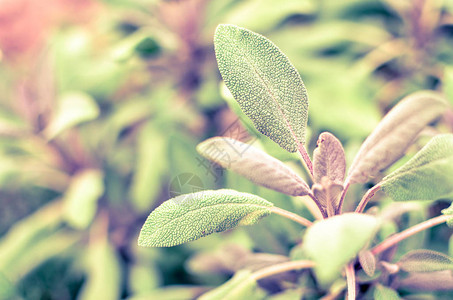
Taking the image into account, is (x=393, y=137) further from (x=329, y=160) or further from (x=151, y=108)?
(x=151, y=108)

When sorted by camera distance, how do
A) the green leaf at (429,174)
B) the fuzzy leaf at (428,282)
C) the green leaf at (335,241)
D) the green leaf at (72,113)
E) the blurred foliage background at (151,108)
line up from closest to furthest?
the green leaf at (335,241), the green leaf at (429,174), the fuzzy leaf at (428,282), the green leaf at (72,113), the blurred foliage background at (151,108)

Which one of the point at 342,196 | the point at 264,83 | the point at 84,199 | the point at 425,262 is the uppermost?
the point at 264,83

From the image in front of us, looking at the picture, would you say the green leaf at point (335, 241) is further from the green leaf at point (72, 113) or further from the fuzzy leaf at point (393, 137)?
the green leaf at point (72, 113)

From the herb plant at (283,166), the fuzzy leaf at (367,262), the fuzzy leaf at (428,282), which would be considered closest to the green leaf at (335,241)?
the herb plant at (283,166)

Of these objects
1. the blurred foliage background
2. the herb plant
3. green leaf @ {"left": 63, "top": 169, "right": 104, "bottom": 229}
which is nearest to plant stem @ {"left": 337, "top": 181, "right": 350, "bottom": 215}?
the herb plant

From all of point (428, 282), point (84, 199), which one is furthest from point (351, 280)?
point (84, 199)

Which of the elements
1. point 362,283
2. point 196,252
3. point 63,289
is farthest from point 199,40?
point 63,289

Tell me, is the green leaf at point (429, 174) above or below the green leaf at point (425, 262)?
above

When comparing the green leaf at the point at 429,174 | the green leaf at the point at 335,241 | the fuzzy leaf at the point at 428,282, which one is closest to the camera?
the green leaf at the point at 335,241
